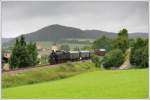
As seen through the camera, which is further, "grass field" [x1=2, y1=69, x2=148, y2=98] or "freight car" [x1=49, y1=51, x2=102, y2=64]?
"freight car" [x1=49, y1=51, x2=102, y2=64]

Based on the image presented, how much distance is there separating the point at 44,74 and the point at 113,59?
0.58m

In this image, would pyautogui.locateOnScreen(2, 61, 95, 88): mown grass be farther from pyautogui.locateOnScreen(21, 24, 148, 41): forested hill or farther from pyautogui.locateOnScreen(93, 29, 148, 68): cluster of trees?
pyautogui.locateOnScreen(21, 24, 148, 41): forested hill

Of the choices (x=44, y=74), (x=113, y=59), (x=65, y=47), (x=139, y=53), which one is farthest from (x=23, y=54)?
(x=139, y=53)

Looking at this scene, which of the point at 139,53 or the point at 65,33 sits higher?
the point at 65,33

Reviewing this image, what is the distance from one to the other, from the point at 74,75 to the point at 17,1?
767mm

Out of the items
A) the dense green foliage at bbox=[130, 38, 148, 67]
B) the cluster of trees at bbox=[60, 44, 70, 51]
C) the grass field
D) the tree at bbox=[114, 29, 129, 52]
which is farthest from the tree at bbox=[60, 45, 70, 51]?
the dense green foliage at bbox=[130, 38, 148, 67]

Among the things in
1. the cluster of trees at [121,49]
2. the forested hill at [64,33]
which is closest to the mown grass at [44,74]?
the cluster of trees at [121,49]

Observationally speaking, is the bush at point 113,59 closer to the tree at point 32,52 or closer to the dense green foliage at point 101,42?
the dense green foliage at point 101,42

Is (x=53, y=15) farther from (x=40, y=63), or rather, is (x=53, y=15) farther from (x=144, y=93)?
(x=144, y=93)

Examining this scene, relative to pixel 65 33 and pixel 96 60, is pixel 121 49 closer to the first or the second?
pixel 96 60

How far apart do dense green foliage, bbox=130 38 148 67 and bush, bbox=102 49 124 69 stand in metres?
0.09

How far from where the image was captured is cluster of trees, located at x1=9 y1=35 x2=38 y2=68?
8.35 m

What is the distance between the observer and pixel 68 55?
27.7 ft

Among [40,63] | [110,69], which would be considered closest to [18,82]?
[40,63]
